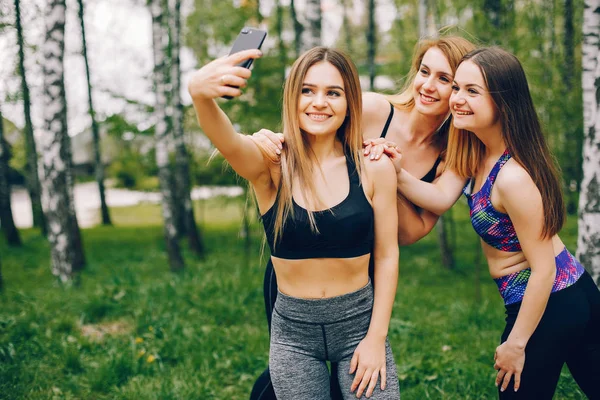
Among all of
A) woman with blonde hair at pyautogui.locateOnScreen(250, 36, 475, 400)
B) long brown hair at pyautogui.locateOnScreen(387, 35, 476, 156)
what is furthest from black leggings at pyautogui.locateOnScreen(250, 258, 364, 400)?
long brown hair at pyautogui.locateOnScreen(387, 35, 476, 156)

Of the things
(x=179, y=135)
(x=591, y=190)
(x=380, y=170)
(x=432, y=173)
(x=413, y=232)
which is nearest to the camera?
(x=380, y=170)

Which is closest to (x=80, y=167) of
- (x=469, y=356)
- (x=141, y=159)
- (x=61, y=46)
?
(x=141, y=159)

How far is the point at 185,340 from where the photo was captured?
459 centimetres

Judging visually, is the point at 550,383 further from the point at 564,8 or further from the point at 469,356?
the point at 564,8

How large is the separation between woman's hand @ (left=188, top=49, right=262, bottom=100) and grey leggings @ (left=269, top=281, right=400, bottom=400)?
3.18 ft

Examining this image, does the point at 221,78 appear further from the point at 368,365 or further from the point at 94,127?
the point at 94,127

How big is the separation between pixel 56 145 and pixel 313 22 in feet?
12.7

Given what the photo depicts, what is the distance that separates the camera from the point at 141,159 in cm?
1248

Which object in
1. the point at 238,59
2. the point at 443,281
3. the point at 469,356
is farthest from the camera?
the point at 443,281

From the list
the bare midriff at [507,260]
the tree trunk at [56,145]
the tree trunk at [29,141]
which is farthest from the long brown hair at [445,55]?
the tree trunk at [29,141]

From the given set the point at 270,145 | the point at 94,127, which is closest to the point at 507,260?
the point at 270,145

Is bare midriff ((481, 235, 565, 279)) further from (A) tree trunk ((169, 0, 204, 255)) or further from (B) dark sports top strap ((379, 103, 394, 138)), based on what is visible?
(A) tree trunk ((169, 0, 204, 255))

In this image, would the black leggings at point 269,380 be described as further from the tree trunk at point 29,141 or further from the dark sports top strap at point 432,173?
the tree trunk at point 29,141

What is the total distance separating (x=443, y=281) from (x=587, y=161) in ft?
15.2
